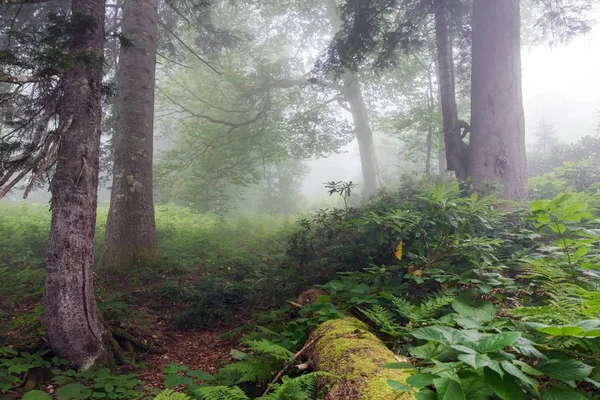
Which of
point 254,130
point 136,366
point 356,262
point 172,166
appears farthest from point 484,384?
point 254,130

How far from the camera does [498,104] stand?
22.6 feet

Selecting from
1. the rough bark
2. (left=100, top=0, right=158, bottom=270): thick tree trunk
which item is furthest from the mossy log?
the rough bark

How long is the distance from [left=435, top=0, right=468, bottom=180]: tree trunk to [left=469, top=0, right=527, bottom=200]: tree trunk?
0.43 meters

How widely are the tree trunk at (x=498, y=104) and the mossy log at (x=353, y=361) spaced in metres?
5.32

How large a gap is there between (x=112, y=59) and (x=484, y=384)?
1258 centimetres

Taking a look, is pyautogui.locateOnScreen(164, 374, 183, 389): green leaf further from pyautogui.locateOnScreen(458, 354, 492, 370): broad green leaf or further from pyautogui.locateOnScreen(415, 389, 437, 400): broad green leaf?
pyautogui.locateOnScreen(458, 354, 492, 370): broad green leaf

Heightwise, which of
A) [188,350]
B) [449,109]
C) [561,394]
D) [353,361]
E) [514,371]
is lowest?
[188,350]

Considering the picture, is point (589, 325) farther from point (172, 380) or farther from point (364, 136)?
point (364, 136)

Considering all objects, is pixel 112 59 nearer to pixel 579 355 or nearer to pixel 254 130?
pixel 254 130

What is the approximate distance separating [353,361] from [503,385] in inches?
33.9

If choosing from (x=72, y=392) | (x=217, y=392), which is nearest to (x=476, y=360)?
(x=217, y=392)

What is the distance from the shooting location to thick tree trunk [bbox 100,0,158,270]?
6.66 metres

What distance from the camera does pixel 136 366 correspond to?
367 cm

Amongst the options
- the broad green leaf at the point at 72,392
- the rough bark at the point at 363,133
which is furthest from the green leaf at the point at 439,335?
the rough bark at the point at 363,133
